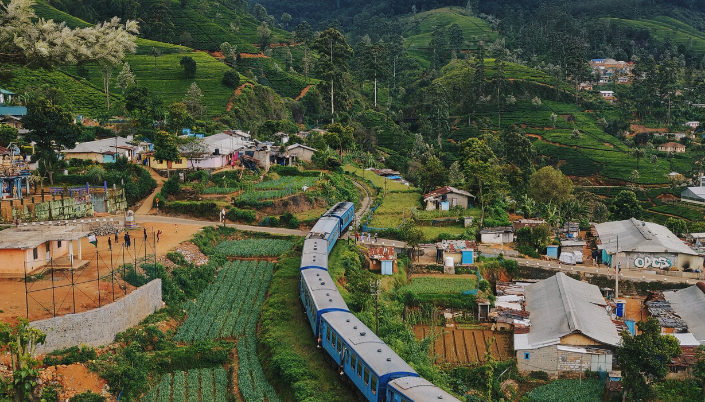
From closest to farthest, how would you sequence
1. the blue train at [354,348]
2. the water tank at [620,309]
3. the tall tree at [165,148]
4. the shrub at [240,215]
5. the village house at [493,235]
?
the blue train at [354,348]
the water tank at [620,309]
the village house at [493,235]
the shrub at [240,215]
the tall tree at [165,148]

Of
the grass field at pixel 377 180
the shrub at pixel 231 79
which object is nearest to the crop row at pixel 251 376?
the grass field at pixel 377 180

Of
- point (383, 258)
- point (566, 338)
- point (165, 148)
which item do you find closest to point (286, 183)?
point (165, 148)

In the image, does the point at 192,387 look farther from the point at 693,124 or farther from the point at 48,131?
the point at 693,124

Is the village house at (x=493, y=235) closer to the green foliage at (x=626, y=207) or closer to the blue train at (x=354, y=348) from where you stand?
the green foliage at (x=626, y=207)

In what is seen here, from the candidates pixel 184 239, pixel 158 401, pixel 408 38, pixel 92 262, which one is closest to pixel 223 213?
pixel 184 239

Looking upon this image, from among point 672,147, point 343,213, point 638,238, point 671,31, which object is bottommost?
point 638,238

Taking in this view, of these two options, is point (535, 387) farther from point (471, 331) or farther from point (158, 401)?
point (158, 401)
